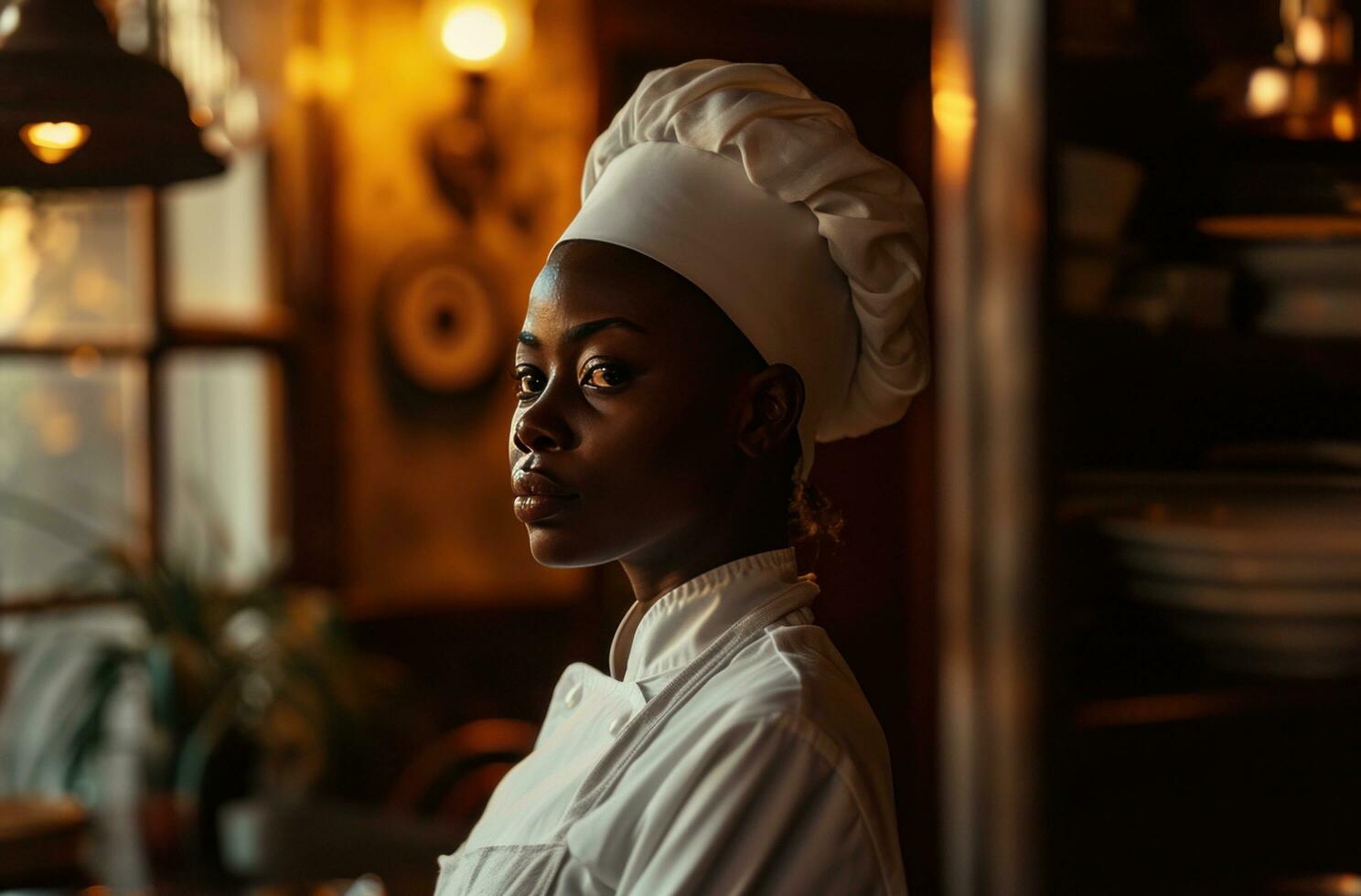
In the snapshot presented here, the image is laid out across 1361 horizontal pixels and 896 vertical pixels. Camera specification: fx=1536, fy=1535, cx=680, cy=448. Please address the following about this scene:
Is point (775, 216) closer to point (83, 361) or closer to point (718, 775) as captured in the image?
point (718, 775)

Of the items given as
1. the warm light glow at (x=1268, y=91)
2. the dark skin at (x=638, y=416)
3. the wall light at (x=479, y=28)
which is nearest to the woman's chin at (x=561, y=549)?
the dark skin at (x=638, y=416)

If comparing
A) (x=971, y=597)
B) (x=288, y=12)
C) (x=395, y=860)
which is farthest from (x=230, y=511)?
(x=971, y=597)

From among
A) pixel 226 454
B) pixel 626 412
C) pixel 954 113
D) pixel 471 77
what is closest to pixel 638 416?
pixel 626 412

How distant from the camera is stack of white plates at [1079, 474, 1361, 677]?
1.00 metres

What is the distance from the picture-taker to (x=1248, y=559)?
39.4 inches

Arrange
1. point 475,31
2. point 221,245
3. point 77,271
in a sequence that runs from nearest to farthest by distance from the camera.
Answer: point 77,271
point 221,245
point 475,31

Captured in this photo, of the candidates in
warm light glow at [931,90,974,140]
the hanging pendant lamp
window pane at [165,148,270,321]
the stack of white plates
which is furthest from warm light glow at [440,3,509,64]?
the stack of white plates

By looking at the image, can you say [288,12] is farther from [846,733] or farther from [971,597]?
[846,733]

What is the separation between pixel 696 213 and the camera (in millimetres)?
769

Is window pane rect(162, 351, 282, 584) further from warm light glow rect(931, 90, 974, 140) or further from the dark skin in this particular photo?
the dark skin

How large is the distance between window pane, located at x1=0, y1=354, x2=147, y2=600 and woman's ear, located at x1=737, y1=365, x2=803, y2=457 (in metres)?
2.85

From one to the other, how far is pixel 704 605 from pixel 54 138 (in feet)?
2.26

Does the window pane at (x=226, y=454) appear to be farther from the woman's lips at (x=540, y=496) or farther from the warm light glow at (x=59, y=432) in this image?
the woman's lips at (x=540, y=496)

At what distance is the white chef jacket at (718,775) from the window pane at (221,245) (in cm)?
293
